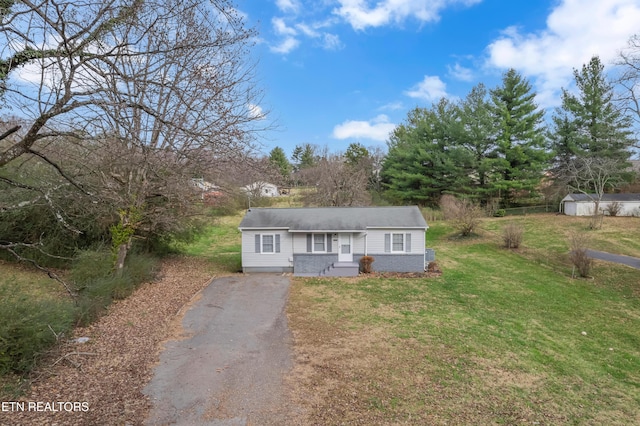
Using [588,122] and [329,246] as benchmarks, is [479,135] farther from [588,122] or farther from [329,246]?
[329,246]

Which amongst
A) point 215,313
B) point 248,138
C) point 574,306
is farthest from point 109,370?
point 574,306

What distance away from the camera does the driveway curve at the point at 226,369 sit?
545 cm

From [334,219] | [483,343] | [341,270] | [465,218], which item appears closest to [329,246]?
[341,270]

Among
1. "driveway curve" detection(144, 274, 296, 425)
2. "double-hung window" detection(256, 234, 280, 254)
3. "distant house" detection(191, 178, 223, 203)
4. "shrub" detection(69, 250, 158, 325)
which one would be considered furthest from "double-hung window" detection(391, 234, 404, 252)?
"shrub" detection(69, 250, 158, 325)

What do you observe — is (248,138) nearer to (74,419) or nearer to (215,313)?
(215,313)

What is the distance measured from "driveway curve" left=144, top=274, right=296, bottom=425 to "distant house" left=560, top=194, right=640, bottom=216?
3135cm

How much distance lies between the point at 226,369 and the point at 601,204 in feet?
116

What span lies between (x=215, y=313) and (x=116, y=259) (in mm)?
4193

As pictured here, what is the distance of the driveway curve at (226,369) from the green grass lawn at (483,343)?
85 centimetres

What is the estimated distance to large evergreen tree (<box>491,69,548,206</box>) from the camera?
1300 inches

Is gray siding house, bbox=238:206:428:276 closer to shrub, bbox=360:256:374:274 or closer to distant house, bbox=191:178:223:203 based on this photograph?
shrub, bbox=360:256:374:274

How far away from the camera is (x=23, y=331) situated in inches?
224

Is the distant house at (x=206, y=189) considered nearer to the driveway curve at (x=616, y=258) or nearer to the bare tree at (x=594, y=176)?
the driveway curve at (x=616, y=258)

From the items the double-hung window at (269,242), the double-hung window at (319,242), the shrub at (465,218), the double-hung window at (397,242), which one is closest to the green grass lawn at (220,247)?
the double-hung window at (269,242)
